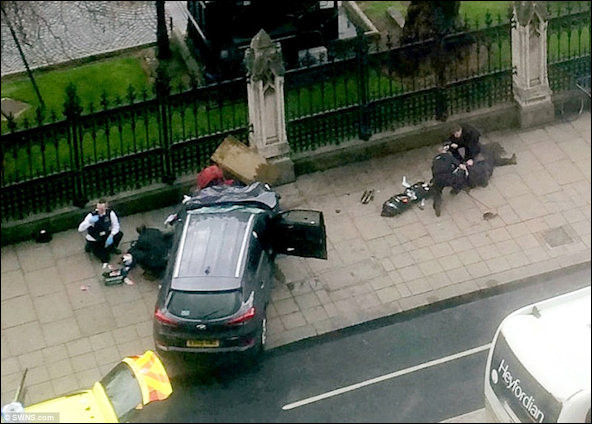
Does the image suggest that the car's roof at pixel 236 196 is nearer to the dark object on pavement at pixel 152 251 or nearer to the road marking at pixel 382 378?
the dark object on pavement at pixel 152 251

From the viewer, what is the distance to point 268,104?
2109 cm

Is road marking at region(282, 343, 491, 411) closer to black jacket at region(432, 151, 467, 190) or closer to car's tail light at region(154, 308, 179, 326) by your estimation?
car's tail light at region(154, 308, 179, 326)

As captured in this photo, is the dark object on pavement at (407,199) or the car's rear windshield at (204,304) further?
the dark object on pavement at (407,199)

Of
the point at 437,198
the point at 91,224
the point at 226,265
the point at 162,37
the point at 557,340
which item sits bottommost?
the point at 437,198

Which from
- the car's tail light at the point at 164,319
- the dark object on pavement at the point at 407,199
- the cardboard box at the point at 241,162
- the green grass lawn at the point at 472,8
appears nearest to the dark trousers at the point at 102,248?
the cardboard box at the point at 241,162

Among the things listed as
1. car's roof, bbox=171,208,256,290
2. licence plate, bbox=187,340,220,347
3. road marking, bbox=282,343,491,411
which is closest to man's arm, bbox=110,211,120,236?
car's roof, bbox=171,208,256,290

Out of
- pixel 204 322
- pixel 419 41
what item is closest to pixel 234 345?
pixel 204 322

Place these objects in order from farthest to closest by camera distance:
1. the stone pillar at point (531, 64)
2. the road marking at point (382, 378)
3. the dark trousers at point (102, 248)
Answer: the stone pillar at point (531, 64)
the dark trousers at point (102, 248)
the road marking at point (382, 378)

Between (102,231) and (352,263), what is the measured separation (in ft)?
12.8

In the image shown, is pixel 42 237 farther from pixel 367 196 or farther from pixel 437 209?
pixel 437 209

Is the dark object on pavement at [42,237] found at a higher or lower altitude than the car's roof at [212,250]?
lower

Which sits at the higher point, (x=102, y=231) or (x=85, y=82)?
(x=85, y=82)

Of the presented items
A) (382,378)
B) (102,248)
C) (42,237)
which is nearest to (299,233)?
(382,378)

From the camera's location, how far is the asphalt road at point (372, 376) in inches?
654
